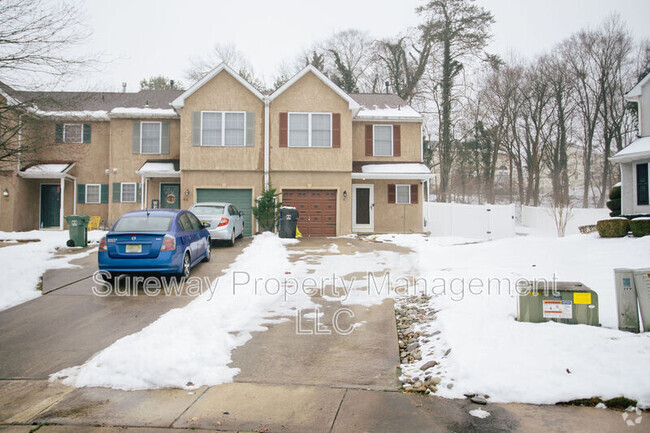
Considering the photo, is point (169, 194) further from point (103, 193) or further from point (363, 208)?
point (363, 208)

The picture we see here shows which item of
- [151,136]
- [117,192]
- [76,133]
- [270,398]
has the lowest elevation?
[270,398]

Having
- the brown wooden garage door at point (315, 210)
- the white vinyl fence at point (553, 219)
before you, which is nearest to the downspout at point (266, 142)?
the brown wooden garage door at point (315, 210)

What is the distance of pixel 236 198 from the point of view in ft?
64.2

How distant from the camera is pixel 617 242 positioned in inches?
495

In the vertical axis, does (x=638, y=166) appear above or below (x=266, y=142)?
below

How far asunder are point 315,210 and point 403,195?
4.80 metres

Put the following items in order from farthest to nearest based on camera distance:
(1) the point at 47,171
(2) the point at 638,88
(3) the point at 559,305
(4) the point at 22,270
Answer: (1) the point at 47,171
(2) the point at 638,88
(4) the point at 22,270
(3) the point at 559,305

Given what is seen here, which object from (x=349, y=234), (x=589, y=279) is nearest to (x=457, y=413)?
(x=589, y=279)

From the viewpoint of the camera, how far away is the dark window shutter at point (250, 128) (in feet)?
63.2

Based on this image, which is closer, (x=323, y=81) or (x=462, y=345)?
(x=462, y=345)

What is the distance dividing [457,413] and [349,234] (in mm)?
15731

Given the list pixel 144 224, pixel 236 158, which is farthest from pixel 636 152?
pixel 144 224

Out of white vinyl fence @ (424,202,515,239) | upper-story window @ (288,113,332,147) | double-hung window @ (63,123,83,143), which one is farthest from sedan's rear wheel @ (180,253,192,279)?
white vinyl fence @ (424,202,515,239)

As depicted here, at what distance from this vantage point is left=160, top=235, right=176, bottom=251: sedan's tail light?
893 centimetres
